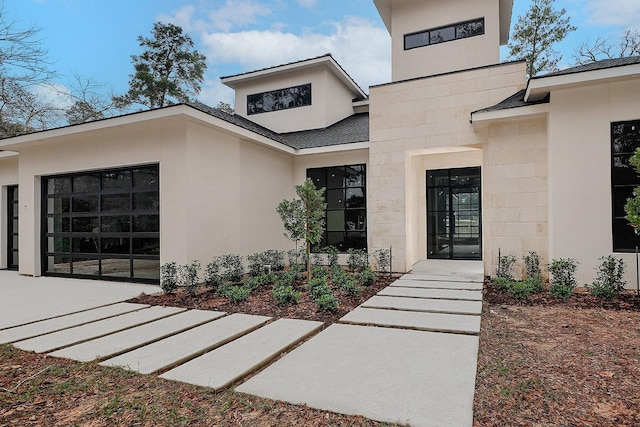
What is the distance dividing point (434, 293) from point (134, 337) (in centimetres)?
468

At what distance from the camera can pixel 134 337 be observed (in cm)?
394

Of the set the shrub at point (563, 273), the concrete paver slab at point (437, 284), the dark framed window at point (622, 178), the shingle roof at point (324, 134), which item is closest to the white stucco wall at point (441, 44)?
the shingle roof at point (324, 134)

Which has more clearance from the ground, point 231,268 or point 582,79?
point 582,79

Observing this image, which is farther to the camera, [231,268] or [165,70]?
[165,70]

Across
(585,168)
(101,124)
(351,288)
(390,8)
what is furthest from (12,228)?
(585,168)

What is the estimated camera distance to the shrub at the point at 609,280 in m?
5.55

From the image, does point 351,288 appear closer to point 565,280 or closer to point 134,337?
point 134,337

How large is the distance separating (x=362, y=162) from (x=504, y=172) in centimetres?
373

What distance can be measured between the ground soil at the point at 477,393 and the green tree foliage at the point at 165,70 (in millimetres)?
19265

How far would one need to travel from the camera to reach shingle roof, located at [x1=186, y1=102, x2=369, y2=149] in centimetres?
955

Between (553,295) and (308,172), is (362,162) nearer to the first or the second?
(308,172)

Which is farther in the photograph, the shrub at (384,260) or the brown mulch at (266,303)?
the shrub at (384,260)

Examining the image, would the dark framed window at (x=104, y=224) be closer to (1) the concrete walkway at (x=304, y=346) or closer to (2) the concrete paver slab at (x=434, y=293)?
(1) the concrete walkway at (x=304, y=346)

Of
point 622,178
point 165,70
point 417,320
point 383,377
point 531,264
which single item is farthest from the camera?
point 165,70
